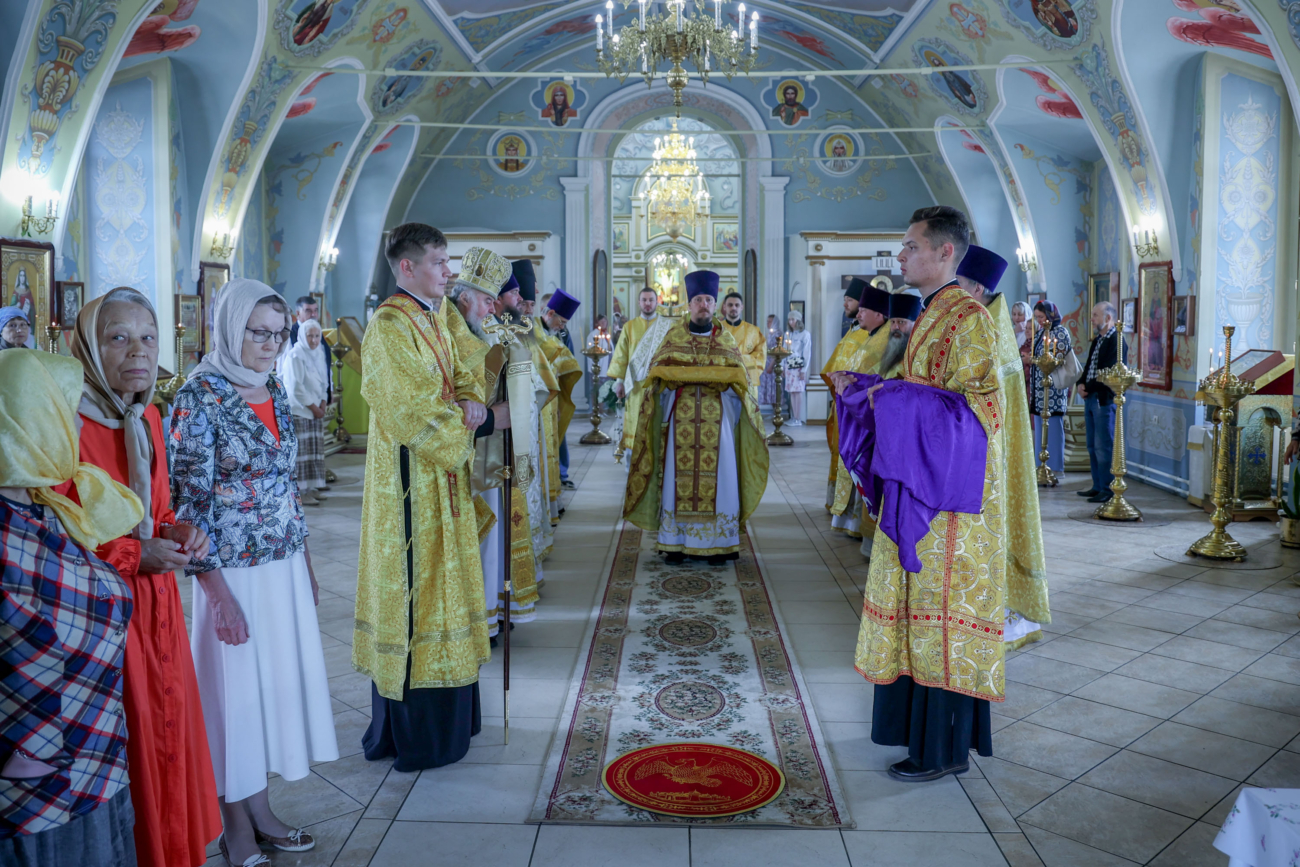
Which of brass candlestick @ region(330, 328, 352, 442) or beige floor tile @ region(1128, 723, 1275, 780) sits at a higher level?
brass candlestick @ region(330, 328, 352, 442)

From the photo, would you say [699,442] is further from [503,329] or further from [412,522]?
[412,522]

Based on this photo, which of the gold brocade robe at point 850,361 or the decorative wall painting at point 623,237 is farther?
the decorative wall painting at point 623,237

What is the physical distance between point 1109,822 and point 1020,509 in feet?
4.16

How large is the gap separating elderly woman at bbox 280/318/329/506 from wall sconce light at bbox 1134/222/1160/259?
26.7 feet

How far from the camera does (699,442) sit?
6.49 m

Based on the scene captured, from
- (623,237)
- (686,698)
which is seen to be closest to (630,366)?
(686,698)

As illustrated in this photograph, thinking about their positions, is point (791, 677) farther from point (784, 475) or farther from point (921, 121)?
point (921, 121)

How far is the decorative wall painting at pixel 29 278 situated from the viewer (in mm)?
7051

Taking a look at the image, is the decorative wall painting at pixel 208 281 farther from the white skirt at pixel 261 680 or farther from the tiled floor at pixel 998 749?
the white skirt at pixel 261 680

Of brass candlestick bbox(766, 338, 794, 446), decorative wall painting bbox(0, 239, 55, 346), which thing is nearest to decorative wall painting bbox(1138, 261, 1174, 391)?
brass candlestick bbox(766, 338, 794, 446)

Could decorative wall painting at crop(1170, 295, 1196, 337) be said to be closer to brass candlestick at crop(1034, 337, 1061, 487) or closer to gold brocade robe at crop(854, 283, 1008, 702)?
brass candlestick at crop(1034, 337, 1061, 487)

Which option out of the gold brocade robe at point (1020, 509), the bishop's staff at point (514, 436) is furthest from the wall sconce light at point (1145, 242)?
the bishop's staff at point (514, 436)

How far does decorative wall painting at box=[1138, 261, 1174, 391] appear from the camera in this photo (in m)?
9.89

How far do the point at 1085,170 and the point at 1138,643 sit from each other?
32.0ft
